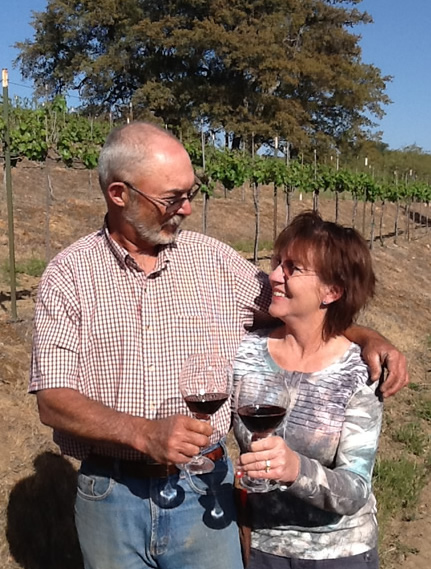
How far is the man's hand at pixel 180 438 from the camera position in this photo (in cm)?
186

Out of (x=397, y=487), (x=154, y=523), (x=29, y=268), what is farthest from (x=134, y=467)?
(x=29, y=268)

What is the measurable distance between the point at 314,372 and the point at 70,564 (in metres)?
2.49

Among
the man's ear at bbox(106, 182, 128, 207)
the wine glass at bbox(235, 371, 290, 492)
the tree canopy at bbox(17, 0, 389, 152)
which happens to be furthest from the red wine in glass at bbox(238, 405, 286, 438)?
the tree canopy at bbox(17, 0, 389, 152)

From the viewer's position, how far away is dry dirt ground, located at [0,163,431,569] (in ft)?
13.4

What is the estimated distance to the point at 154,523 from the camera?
2.23 metres

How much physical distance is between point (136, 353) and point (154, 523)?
557 mm

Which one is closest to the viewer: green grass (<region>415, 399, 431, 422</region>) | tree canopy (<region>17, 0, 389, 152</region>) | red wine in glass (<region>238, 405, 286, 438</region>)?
red wine in glass (<region>238, 405, 286, 438</region>)

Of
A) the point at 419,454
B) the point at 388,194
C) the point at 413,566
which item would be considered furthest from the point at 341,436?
the point at 388,194

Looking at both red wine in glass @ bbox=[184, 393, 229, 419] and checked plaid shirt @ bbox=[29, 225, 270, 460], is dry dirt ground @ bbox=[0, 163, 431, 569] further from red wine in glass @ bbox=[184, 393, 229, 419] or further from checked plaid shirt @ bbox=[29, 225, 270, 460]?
red wine in glass @ bbox=[184, 393, 229, 419]

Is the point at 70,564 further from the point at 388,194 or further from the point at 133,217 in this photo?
the point at 388,194

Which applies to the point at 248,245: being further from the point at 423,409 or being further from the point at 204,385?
the point at 204,385

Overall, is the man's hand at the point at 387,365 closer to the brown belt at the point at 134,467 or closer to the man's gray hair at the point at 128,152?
the brown belt at the point at 134,467

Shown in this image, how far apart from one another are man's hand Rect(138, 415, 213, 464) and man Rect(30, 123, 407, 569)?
25 centimetres

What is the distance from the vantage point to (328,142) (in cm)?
3644
